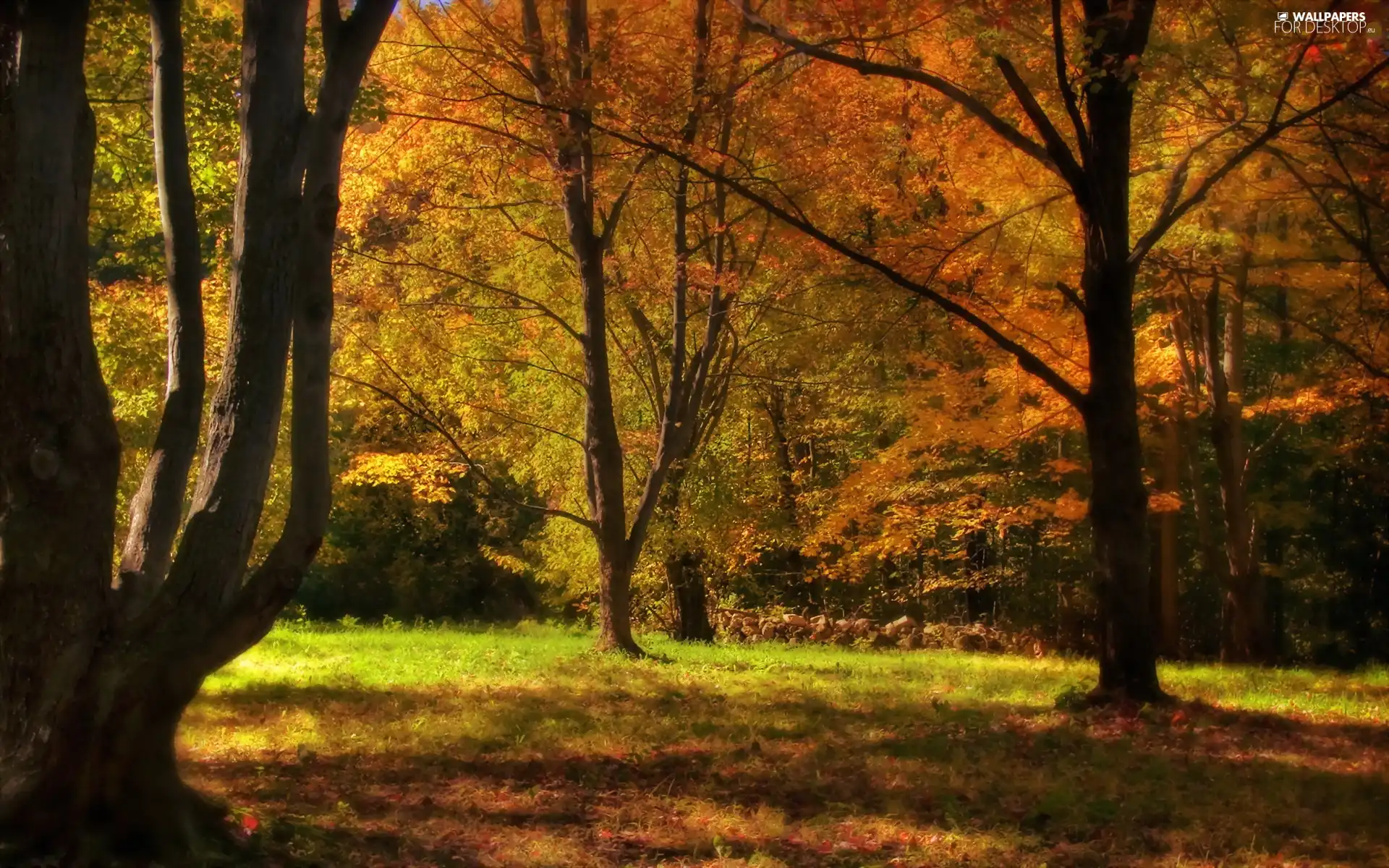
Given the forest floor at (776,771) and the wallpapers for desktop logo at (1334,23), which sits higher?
the wallpapers for desktop logo at (1334,23)

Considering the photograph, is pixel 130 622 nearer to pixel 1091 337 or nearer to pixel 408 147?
pixel 1091 337

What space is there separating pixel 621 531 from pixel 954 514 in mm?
7989

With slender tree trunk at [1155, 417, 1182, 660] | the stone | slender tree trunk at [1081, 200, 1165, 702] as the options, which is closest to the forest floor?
slender tree trunk at [1081, 200, 1165, 702]

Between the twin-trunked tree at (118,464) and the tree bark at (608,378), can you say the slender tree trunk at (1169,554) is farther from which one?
the twin-trunked tree at (118,464)

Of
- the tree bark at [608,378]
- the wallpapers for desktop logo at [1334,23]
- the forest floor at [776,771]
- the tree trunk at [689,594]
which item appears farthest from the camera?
the tree trunk at [689,594]

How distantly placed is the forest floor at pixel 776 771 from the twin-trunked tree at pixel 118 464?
808 millimetres

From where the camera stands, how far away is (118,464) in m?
4.50

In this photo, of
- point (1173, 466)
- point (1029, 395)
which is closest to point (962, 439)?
point (1029, 395)

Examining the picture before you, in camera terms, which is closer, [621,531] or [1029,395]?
[621,531]

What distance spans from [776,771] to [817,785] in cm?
44

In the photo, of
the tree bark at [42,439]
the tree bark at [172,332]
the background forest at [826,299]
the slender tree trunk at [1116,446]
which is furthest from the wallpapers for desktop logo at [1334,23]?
the tree bark at [42,439]

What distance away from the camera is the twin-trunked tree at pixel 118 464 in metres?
4.20

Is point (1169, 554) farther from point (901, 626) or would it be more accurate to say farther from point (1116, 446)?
point (1116, 446)

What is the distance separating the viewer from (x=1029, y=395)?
17.4 meters
